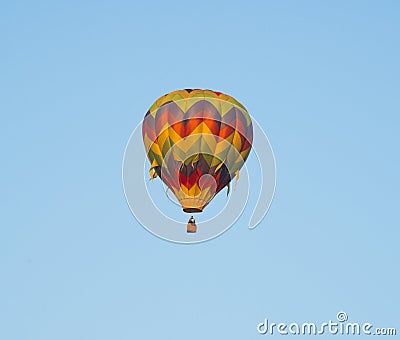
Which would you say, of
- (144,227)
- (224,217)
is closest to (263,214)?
(224,217)

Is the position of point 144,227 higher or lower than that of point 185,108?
lower

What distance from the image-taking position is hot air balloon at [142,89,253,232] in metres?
36.0

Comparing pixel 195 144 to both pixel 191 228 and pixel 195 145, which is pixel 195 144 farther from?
pixel 191 228

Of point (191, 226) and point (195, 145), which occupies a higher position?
point (195, 145)

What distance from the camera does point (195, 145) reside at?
1415 inches

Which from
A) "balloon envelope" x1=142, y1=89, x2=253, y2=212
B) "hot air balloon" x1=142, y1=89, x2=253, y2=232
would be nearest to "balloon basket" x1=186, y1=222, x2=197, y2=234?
"hot air balloon" x1=142, y1=89, x2=253, y2=232

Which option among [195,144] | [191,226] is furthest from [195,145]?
[191,226]

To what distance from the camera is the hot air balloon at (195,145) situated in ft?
118

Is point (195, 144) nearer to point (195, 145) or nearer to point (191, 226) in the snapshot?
point (195, 145)

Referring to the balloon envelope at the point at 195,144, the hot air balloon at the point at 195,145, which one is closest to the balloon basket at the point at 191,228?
the hot air balloon at the point at 195,145

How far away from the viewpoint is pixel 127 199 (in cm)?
3606

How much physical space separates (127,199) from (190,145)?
81.5 inches

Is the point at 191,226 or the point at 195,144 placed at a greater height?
the point at 195,144

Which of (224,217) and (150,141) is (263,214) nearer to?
(224,217)
